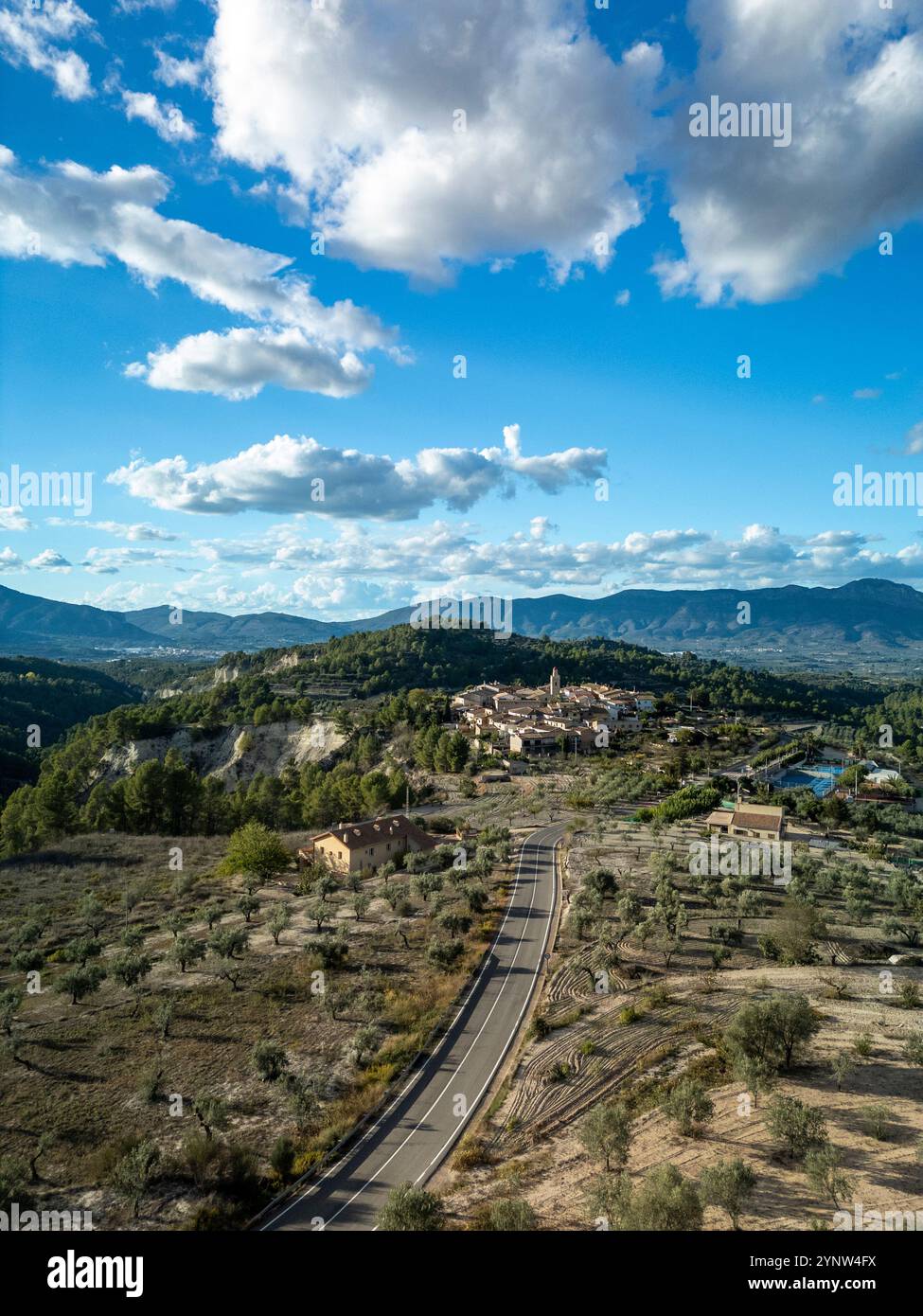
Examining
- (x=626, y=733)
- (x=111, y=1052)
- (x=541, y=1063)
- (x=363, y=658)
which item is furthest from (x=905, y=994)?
(x=363, y=658)

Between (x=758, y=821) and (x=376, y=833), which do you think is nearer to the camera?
(x=376, y=833)

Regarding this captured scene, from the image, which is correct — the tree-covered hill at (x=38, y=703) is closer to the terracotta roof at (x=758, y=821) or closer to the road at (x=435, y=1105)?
the road at (x=435, y=1105)

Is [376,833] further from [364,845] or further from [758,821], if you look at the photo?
[758,821]

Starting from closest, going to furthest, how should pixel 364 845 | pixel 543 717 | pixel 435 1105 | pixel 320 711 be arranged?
pixel 435 1105 → pixel 364 845 → pixel 543 717 → pixel 320 711

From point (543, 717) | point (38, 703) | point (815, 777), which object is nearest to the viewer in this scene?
point (815, 777)

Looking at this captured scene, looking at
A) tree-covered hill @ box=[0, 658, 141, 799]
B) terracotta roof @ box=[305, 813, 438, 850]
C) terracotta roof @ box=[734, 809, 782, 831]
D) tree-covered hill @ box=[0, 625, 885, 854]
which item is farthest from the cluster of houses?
tree-covered hill @ box=[0, 658, 141, 799]

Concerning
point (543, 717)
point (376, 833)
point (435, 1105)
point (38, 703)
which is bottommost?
point (435, 1105)

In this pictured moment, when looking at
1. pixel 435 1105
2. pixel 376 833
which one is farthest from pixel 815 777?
pixel 435 1105

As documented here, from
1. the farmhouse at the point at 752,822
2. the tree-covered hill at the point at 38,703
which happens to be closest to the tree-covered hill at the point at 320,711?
the tree-covered hill at the point at 38,703
